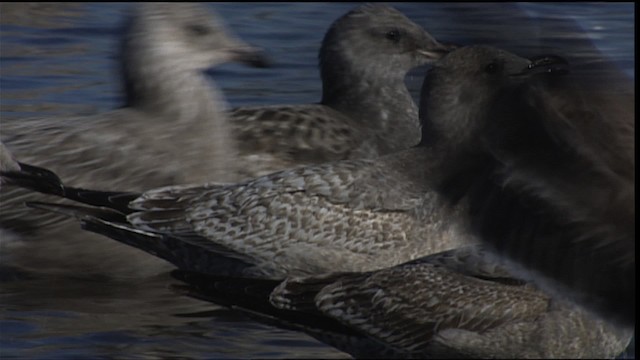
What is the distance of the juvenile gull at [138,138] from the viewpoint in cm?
869

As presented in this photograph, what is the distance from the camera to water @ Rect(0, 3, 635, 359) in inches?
220

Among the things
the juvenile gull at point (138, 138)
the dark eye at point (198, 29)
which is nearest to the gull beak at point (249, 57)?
the juvenile gull at point (138, 138)

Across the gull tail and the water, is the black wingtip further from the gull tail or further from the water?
the water

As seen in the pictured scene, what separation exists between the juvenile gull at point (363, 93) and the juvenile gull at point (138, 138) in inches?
13.8

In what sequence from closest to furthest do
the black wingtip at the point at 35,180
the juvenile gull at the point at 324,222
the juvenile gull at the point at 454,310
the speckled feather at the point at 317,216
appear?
1. the juvenile gull at the point at 454,310
2. the juvenile gull at the point at 324,222
3. the speckled feather at the point at 317,216
4. the black wingtip at the point at 35,180

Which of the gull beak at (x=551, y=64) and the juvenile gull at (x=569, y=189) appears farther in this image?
the gull beak at (x=551, y=64)

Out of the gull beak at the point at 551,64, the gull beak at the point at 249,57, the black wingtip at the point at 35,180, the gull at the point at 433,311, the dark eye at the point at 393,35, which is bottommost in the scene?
the gull at the point at 433,311

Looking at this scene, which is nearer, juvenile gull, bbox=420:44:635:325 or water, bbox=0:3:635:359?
juvenile gull, bbox=420:44:635:325

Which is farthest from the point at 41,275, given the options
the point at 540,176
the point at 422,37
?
the point at 540,176

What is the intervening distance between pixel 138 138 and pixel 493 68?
1.80 m

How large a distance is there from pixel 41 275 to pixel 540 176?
379 centimetres

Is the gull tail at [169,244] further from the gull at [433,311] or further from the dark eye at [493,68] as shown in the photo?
the dark eye at [493,68]

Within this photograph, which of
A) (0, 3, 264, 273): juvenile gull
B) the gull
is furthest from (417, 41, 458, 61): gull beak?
the gull

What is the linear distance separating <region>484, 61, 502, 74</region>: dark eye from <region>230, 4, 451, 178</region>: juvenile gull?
1.28 m
